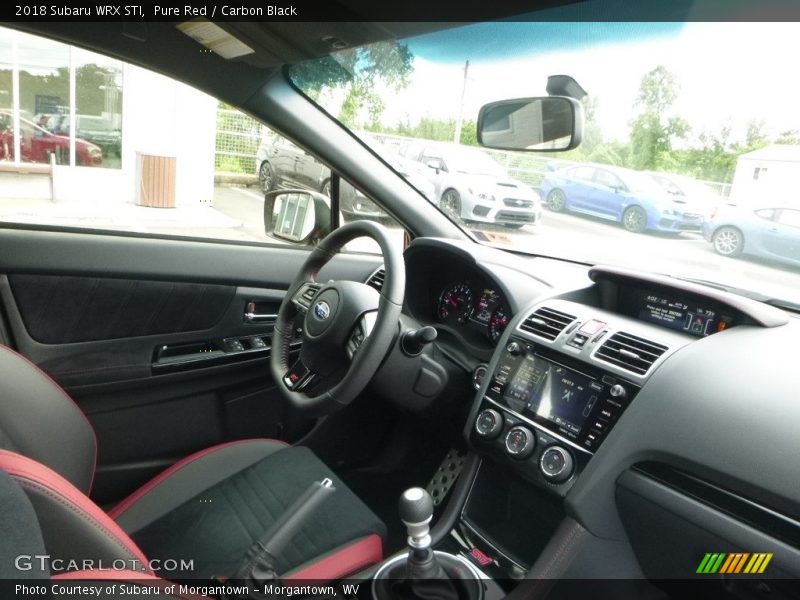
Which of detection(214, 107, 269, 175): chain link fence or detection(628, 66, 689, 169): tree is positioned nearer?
detection(628, 66, 689, 169): tree

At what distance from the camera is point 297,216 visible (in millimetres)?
2766

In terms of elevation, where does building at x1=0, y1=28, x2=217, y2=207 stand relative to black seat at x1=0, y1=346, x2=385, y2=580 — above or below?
above

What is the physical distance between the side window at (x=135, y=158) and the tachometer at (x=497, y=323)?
529 mm

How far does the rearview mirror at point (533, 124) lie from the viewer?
1851mm

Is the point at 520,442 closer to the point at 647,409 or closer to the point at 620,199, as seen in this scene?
the point at 647,409

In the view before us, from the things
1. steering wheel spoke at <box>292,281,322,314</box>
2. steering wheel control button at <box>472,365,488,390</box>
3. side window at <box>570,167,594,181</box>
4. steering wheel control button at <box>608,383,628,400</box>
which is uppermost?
side window at <box>570,167,594,181</box>

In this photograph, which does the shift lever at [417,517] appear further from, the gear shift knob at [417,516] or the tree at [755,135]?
the tree at [755,135]

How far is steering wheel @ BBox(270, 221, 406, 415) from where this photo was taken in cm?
168

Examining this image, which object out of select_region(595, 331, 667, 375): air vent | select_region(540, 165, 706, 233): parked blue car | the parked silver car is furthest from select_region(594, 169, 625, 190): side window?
select_region(595, 331, 667, 375): air vent

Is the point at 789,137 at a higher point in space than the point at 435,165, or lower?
higher

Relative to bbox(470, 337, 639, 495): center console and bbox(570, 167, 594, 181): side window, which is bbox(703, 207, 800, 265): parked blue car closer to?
bbox(570, 167, 594, 181): side window

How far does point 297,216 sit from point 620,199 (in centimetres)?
130

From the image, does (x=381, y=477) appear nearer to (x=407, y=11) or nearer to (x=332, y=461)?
(x=332, y=461)

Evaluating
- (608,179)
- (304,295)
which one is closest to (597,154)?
(608,179)
